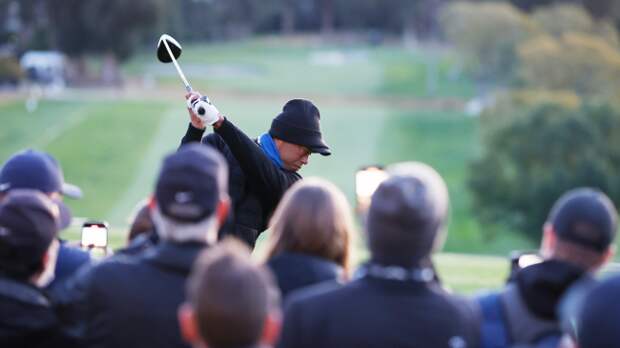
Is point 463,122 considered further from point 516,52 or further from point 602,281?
point 602,281

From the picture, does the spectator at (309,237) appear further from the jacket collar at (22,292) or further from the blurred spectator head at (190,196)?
the jacket collar at (22,292)

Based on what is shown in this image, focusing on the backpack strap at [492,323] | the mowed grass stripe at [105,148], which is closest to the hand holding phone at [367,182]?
the backpack strap at [492,323]

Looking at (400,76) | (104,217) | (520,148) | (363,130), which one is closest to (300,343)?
(104,217)

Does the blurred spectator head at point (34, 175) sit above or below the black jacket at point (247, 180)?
above

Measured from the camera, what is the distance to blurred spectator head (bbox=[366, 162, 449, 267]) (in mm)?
3893

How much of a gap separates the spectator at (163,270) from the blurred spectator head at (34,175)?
2.61 ft

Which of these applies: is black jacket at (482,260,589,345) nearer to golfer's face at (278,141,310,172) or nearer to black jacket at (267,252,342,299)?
black jacket at (267,252,342,299)

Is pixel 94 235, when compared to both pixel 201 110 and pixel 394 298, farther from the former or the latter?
pixel 394 298

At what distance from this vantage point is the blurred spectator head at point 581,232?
4.10 meters

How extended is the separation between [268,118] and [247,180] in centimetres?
4923

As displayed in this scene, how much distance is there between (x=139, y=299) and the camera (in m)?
4.01

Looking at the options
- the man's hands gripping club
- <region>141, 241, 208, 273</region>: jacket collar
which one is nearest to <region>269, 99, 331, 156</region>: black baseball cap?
the man's hands gripping club

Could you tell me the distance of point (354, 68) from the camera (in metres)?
84.8

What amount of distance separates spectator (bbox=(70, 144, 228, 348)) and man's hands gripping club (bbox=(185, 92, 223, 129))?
6.00 ft
